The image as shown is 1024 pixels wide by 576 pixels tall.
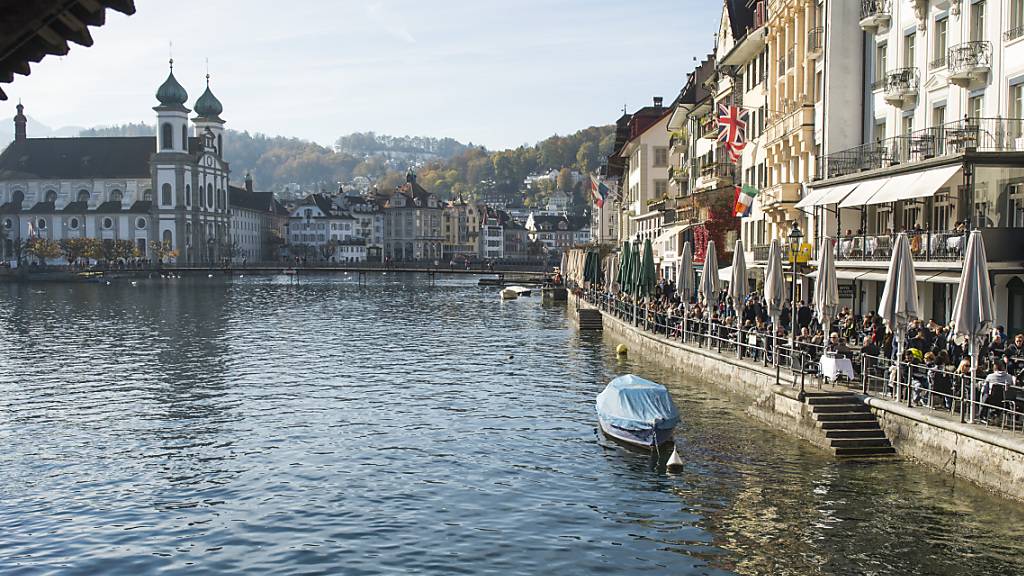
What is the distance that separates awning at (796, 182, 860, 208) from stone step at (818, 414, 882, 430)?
16.1m

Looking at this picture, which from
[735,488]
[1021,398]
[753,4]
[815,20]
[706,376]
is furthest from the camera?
[753,4]

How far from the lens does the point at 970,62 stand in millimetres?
35594

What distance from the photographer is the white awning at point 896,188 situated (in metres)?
36.5

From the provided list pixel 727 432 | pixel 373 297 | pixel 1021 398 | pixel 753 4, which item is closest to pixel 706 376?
pixel 727 432

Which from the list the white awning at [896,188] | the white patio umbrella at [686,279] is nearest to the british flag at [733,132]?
the white patio umbrella at [686,279]

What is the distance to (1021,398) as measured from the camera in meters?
23.0

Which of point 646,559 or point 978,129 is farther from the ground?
point 978,129

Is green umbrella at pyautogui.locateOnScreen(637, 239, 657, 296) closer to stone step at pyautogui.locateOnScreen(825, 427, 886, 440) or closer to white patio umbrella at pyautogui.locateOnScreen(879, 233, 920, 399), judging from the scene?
stone step at pyautogui.locateOnScreen(825, 427, 886, 440)

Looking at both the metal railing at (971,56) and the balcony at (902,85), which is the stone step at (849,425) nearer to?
the metal railing at (971,56)

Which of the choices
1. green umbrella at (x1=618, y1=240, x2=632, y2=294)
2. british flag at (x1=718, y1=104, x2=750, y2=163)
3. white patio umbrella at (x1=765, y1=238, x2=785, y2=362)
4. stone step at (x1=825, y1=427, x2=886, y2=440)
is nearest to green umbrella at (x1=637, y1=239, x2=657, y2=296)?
green umbrella at (x1=618, y1=240, x2=632, y2=294)

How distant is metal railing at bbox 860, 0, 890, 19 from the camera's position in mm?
43719

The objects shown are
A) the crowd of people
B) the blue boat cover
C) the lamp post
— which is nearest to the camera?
the crowd of people

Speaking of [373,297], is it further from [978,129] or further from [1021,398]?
[1021,398]

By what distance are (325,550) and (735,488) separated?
945cm
